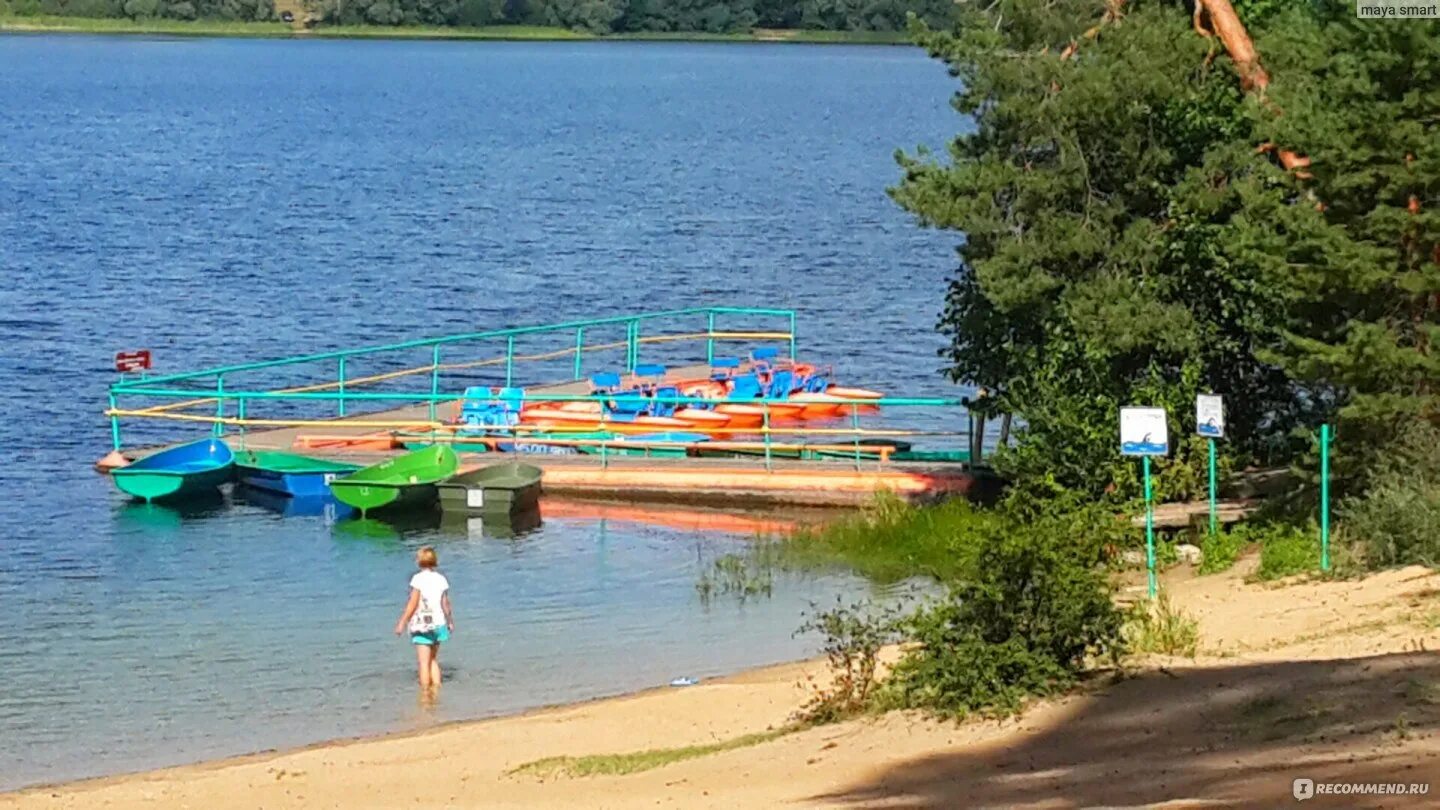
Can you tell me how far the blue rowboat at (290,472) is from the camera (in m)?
31.3

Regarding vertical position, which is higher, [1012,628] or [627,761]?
[1012,628]

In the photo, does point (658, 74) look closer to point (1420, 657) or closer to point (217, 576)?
point (217, 576)

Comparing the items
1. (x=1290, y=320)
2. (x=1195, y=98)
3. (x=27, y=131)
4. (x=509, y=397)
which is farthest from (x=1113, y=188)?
(x=27, y=131)

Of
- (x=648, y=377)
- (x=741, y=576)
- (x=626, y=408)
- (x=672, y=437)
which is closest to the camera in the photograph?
(x=741, y=576)

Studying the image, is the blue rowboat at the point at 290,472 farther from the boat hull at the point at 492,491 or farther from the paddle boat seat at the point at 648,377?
the paddle boat seat at the point at 648,377

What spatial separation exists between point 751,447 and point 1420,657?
56.9ft

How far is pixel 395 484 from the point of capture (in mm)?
30172

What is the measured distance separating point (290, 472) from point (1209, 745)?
777 inches

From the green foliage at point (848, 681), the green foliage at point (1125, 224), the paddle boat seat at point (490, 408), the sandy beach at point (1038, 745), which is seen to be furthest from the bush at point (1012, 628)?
the paddle boat seat at point (490, 408)

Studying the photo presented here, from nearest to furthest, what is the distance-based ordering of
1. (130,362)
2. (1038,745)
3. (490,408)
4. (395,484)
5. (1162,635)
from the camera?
1. (1038,745)
2. (1162,635)
3. (395,484)
4. (130,362)
5. (490,408)

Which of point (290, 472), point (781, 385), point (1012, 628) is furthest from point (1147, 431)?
point (781, 385)

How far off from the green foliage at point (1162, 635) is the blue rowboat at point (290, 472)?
16140 millimetres

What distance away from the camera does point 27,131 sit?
11544 cm

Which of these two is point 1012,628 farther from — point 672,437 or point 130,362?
point 130,362
